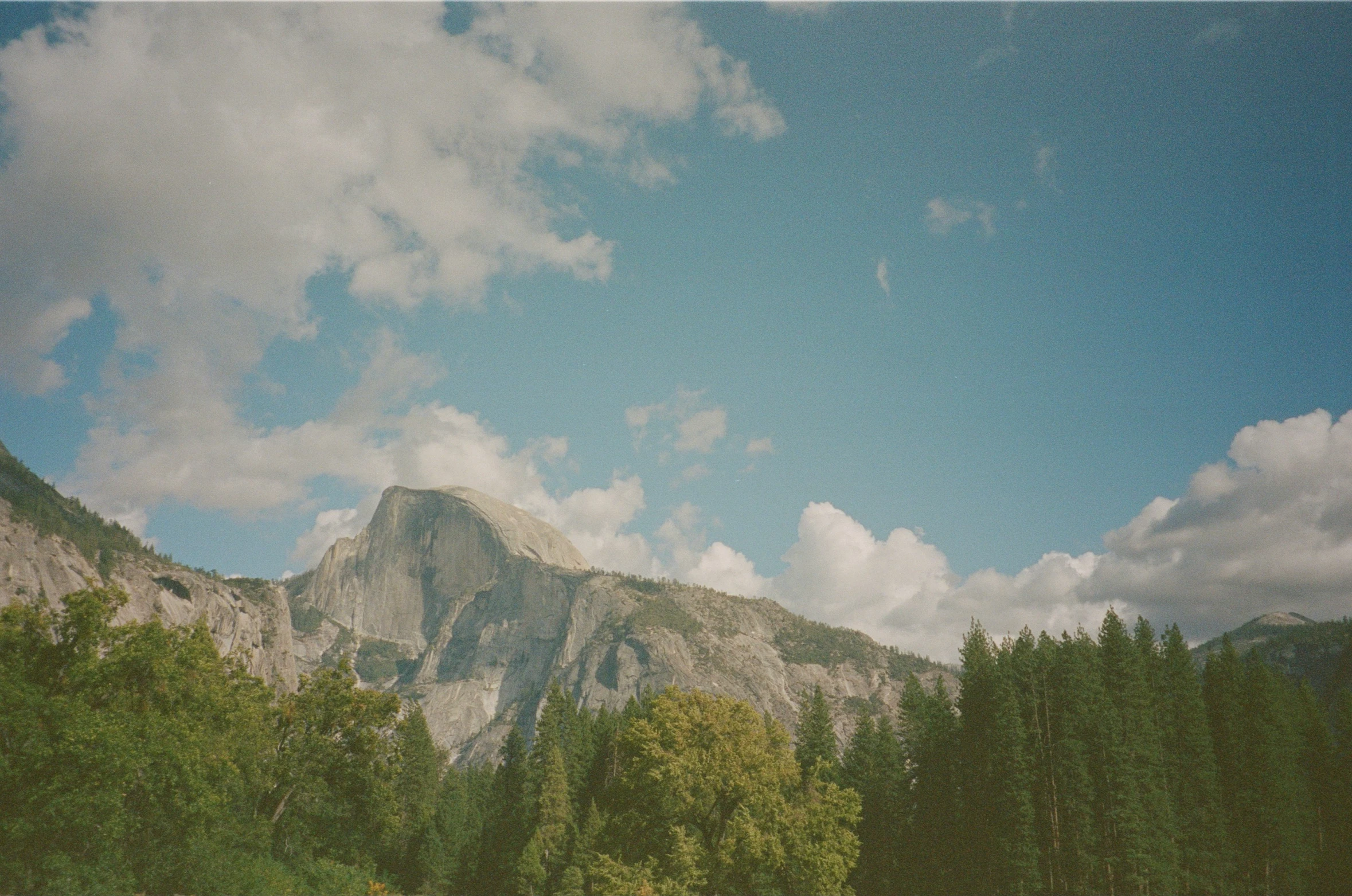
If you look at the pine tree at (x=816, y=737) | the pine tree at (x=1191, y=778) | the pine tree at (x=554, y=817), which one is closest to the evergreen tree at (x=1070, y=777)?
the pine tree at (x=1191, y=778)

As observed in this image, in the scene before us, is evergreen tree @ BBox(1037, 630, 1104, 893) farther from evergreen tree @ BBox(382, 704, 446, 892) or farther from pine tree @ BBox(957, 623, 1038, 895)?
evergreen tree @ BBox(382, 704, 446, 892)

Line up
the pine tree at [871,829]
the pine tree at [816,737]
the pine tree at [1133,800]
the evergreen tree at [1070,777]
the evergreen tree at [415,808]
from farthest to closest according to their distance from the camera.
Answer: the pine tree at [816,737], the evergreen tree at [415,808], the pine tree at [871,829], the evergreen tree at [1070,777], the pine tree at [1133,800]

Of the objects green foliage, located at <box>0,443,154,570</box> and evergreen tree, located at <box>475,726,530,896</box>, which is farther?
green foliage, located at <box>0,443,154,570</box>

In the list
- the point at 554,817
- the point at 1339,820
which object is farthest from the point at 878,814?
the point at 1339,820

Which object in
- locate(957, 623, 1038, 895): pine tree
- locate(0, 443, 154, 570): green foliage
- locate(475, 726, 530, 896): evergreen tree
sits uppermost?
locate(0, 443, 154, 570): green foliage

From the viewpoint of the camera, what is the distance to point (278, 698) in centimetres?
4088

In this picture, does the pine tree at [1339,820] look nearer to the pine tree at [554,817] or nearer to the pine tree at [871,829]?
the pine tree at [871,829]

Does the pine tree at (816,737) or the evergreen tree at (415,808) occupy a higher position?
the pine tree at (816,737)

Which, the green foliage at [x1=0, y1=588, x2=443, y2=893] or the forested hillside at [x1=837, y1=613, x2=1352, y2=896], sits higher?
the forested hillside at [x1=837, y1=613, x2=1352, y2=896]

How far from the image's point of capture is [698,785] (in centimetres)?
3136

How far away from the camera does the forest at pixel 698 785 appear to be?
2569 cm

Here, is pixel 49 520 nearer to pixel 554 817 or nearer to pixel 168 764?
pixel 554 817

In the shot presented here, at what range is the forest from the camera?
25688 millimetres

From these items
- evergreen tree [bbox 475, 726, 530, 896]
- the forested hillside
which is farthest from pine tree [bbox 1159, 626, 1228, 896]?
evergreen tree [bbox 475, 726, 530, 896]
